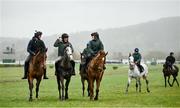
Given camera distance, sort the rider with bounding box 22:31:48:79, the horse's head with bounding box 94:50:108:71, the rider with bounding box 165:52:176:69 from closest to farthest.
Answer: the horse's head with bounding box 94:50:108:71 → the rider with bounding box 22:31:48:79 → the rider with bounding box 165:52:176:69

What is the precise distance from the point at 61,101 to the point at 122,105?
11.4ft

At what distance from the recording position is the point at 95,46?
86.1ft

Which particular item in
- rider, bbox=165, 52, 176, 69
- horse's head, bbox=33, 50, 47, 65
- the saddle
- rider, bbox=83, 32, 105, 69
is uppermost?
rider, bbox=83, 32, 105, 69

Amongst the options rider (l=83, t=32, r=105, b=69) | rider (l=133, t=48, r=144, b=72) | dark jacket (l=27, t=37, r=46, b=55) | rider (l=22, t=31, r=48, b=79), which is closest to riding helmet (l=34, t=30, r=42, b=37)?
rider (l=22, t=31, r=48, b=79)

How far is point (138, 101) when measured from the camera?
25.2 m

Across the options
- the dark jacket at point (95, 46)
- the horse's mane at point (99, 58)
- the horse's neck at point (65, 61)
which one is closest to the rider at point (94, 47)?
the dark jacket at point (95, 46)

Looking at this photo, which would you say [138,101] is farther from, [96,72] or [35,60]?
[35,60]

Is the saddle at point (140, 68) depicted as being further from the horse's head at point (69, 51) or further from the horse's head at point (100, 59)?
the horse's head at point (69, 51)

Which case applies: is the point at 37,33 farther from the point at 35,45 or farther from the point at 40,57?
the point at 40,57

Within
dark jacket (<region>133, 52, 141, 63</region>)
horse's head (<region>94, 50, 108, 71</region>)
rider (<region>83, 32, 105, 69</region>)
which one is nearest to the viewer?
horse's head (<region>94, 50, 108, 71</region>)

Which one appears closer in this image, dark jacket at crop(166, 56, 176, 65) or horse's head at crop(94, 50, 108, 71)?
horse's head at crop(94, 50, 108, 71)

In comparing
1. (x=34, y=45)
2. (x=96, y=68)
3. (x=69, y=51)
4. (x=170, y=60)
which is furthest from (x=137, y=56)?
(x=34, y=45)

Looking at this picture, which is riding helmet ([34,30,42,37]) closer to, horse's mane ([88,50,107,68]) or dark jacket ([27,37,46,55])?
dark jacket ([27,37,46,55])

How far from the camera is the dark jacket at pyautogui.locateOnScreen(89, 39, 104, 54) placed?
26.2 metres
